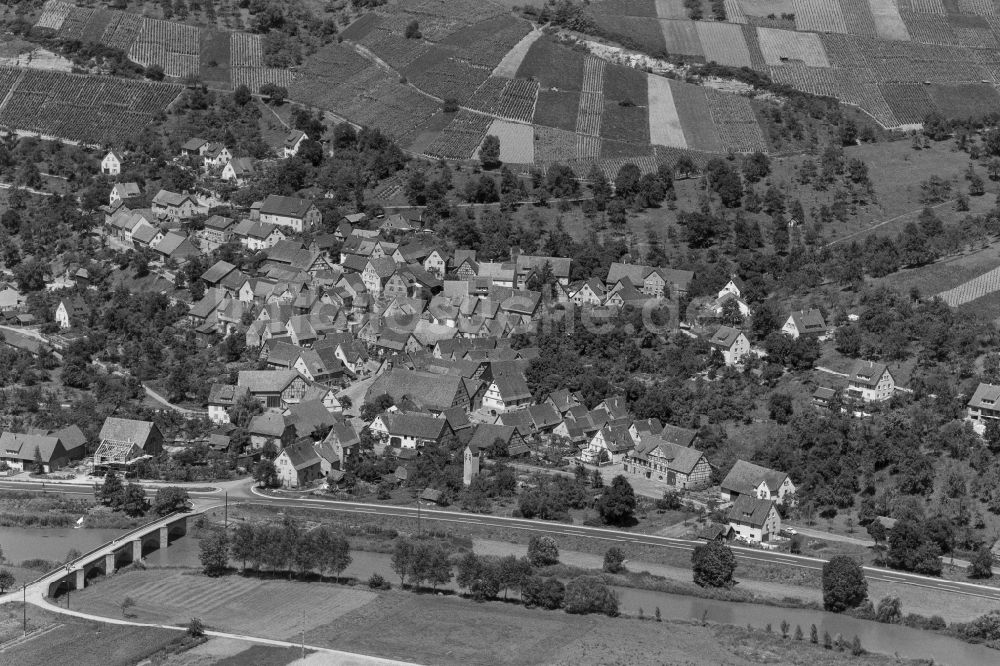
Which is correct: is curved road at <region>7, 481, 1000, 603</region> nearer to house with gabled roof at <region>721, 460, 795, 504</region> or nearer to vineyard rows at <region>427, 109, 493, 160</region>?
house with gabled roof at <region>721, 460, 795, 504</region>

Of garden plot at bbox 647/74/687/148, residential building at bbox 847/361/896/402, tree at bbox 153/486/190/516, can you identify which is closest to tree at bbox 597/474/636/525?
residential building at bbox 847/361/896/402

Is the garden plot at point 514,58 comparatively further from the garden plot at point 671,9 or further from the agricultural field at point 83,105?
the agricultural field at point 83,105

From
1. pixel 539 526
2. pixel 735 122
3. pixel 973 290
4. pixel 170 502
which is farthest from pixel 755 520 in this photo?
pixel 735 122

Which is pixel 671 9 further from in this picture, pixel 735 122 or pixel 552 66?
pixel 735 122

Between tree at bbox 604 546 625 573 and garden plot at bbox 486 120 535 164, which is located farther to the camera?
garden plot at bbox 486 120 535 164

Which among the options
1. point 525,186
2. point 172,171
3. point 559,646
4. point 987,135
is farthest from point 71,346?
point 987,135

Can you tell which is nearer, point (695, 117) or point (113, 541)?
point (113, 541)

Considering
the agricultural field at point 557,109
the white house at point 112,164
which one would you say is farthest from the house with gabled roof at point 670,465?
the white house at point 112,164

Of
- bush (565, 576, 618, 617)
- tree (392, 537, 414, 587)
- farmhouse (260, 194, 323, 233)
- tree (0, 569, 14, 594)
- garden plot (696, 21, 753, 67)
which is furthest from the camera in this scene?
garden plot (696, 21, 753, 67)
